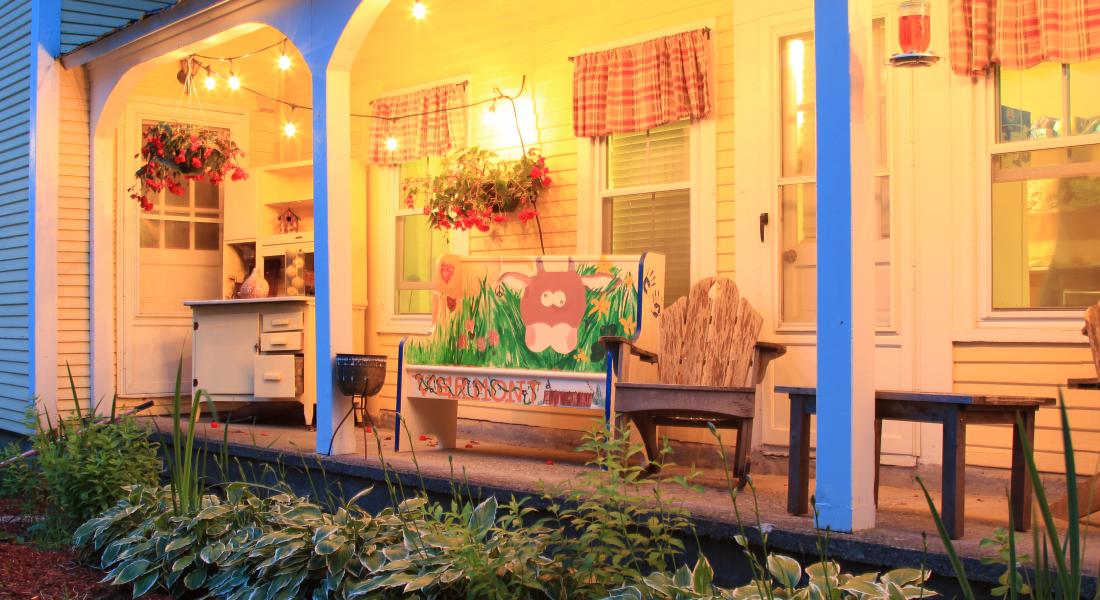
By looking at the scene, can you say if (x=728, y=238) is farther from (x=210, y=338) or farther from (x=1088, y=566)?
(x=210, y=338)

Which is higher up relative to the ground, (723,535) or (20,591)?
(723,535)

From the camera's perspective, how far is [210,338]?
26.1 ft

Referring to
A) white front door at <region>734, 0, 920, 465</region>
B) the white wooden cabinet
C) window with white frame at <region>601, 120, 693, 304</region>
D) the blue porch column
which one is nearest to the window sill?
the white wooden cabinet

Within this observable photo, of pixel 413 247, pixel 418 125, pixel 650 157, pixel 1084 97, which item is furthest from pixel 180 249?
pixel 1084 97

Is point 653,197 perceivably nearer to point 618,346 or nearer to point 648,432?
point 618,346

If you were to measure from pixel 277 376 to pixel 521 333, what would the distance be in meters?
2.35

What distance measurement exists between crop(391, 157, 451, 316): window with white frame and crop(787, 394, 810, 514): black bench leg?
394 centimetres

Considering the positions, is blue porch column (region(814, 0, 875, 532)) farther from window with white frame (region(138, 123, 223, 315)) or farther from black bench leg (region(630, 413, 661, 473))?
window with white frame (region(138, 123, 223, 315))

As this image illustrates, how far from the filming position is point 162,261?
8609 millimetres

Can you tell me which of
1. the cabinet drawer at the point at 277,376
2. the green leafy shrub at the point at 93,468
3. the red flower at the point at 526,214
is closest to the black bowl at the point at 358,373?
the green leafy shrub at the point at 93,468

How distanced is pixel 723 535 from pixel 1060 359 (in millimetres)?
1928

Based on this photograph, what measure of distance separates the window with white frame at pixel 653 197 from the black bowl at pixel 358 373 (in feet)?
5.12

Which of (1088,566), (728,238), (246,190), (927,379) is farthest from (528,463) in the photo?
(246,190)

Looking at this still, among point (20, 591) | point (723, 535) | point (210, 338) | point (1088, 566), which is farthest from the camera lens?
point (210, 338)
